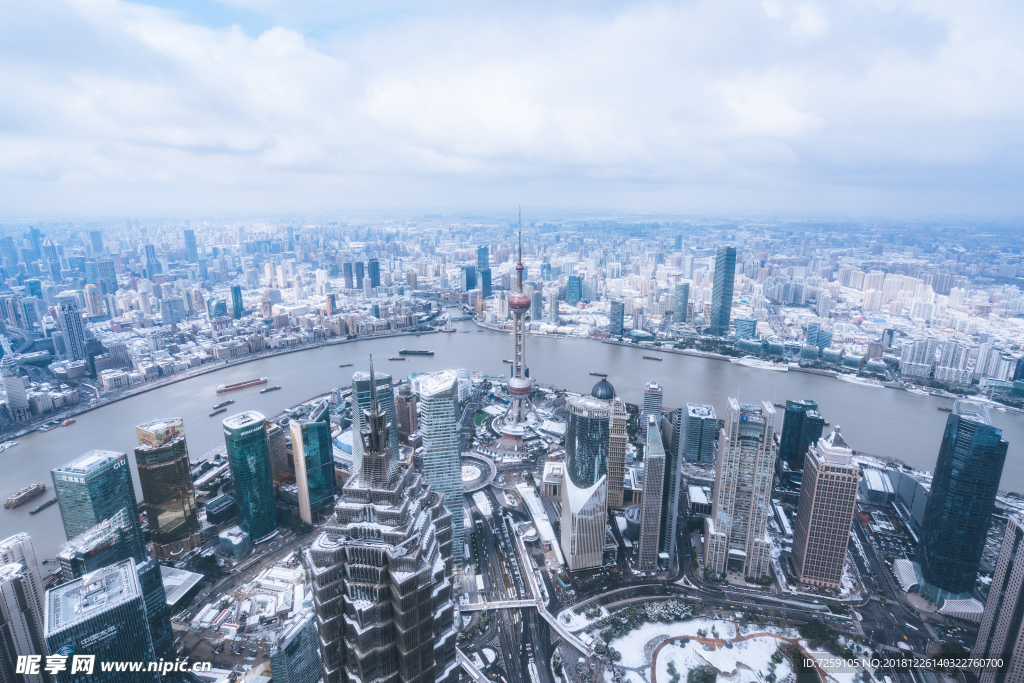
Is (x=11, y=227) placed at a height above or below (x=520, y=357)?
above

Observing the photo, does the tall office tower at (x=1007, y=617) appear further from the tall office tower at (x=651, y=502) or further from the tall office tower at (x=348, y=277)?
the tall office tower at (x=348, y=277)

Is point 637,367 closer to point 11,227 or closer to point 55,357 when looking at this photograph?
point 55,357

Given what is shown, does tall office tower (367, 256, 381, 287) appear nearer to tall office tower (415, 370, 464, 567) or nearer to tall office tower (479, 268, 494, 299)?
tall office tower (479, 268, 494, 299)

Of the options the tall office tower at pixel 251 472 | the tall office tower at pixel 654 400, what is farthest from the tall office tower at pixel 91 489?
the tall office tower at pixel 654 400

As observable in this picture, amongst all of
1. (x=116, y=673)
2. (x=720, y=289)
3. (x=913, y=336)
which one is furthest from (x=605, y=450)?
(x=913, y=336)

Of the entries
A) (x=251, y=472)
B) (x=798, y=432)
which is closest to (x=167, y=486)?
(x=251, y=472)
